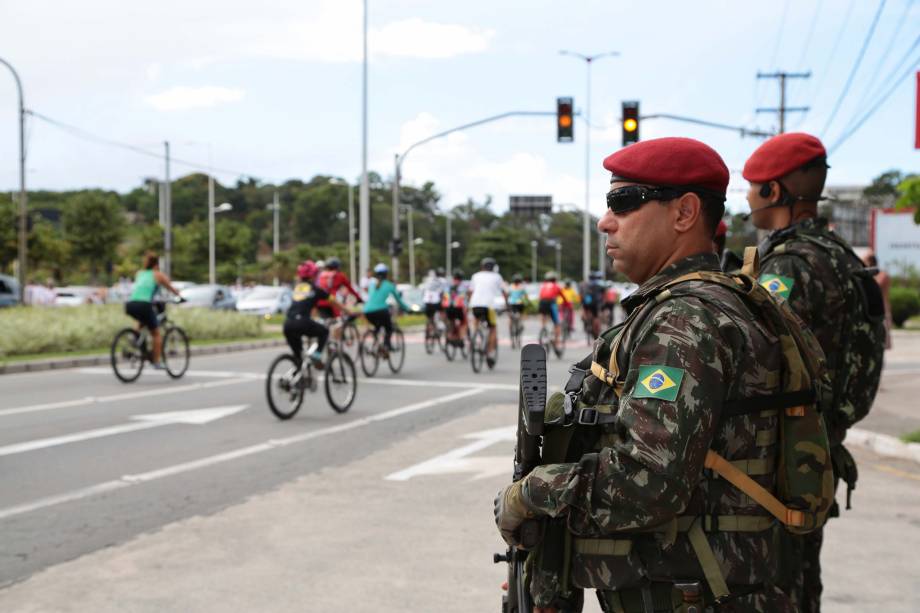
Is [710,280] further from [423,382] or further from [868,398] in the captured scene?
[423,382]

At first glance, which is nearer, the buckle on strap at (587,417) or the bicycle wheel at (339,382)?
the buckle on strap at (587,417)

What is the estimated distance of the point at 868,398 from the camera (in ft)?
11.8

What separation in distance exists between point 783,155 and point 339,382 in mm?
8231

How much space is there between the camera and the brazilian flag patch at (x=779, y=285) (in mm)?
3473

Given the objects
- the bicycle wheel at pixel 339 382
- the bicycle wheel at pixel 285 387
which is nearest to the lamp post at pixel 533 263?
the bicycle wheel at pixel 339 382

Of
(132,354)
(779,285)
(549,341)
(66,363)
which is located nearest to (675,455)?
(779,285)

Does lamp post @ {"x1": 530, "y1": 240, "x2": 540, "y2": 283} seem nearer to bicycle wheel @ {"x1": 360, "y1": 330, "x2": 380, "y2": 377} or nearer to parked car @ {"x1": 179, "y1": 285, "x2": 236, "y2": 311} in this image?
parked car @ {"x1": 179, "y1": 285, "x2": 236, "y2": 311}

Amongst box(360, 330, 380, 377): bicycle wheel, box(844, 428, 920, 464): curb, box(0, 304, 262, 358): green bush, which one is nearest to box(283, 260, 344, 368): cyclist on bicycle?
box(360, 330, 380, 377): bicycle wheel

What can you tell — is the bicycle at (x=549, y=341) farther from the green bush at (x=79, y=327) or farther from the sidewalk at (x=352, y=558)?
the sidewalk at (x=352, y=558)

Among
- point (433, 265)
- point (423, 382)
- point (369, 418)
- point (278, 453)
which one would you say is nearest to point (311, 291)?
point (369, 418)

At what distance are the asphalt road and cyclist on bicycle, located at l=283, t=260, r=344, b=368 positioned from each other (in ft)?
2.35

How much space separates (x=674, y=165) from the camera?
83.4 inches

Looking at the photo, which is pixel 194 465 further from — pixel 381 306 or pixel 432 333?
pixel 432 333

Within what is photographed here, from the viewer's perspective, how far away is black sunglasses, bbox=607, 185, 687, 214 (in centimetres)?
214
